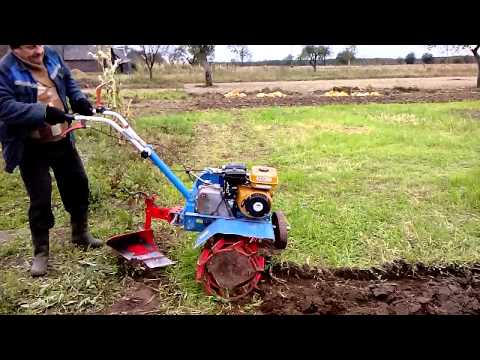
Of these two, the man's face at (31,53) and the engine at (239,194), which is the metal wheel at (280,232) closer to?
the engine at (239,194)

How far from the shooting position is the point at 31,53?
3.05 m

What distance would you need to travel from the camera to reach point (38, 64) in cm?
317

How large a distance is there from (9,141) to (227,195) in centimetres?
160

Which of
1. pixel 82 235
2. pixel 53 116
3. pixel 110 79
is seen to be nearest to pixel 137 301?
pixel 82 235

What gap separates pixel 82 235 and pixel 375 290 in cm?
251

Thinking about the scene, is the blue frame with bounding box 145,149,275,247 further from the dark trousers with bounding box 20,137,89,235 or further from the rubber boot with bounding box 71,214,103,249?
the rubber boot with bounding box 71,214,103,249

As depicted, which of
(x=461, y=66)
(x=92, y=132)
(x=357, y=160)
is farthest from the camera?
(x=461, y=66)

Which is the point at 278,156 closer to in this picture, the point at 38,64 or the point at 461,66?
the point at 38,64

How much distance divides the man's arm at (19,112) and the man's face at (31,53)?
254 mm

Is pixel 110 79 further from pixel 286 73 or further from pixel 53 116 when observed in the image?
pixel 286 73

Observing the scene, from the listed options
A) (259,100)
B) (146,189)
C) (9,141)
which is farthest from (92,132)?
(259,100)

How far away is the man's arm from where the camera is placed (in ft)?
9.49

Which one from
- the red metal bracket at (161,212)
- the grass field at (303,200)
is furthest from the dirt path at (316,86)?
the red metal bracket at (161,212)

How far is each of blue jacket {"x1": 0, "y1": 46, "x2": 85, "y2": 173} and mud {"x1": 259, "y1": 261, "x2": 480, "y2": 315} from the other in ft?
6.66
